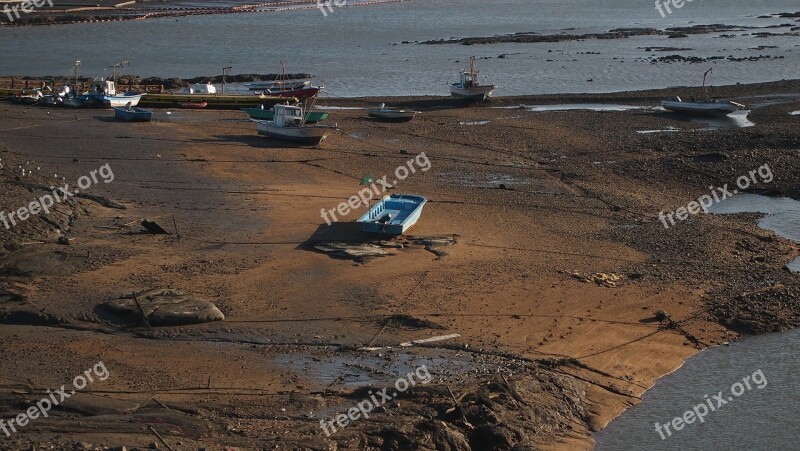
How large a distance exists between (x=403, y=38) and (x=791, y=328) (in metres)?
71.0

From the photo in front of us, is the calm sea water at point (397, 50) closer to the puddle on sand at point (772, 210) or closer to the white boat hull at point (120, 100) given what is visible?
the white boat hull at point (120, 100)

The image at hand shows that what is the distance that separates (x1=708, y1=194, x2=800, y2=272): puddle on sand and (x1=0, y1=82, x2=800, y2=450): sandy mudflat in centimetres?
69

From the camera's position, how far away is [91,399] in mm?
11688

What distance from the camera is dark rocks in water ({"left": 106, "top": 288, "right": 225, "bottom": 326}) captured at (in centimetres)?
1480

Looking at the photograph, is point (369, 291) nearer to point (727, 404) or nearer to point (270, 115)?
point (727, 404)

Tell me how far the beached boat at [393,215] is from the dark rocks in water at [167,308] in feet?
15.3

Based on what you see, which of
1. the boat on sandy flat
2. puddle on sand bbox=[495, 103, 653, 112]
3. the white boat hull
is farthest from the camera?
puddle on sand bbox=[495, 103, 653, 112]

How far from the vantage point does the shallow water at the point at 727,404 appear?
13164 mm

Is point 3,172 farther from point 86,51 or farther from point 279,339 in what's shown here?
point 86,51

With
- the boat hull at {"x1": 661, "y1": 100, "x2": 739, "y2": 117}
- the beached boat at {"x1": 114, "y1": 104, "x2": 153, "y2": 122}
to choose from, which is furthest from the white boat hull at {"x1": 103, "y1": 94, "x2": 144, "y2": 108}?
the boat hull at {"x1": 661, "y1": 100, "x2": 739, "y2": 117}

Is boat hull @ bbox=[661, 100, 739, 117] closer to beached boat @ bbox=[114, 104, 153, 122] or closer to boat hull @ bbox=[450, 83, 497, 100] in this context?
boat hull @ bbox=[450, 83, 497, 100]

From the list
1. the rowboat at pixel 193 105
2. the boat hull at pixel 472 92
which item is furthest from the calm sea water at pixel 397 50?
the rowboat at pixel 193 105

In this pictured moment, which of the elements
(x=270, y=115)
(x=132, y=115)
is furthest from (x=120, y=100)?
(x=270, y=115)

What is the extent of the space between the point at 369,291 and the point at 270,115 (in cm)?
1931
